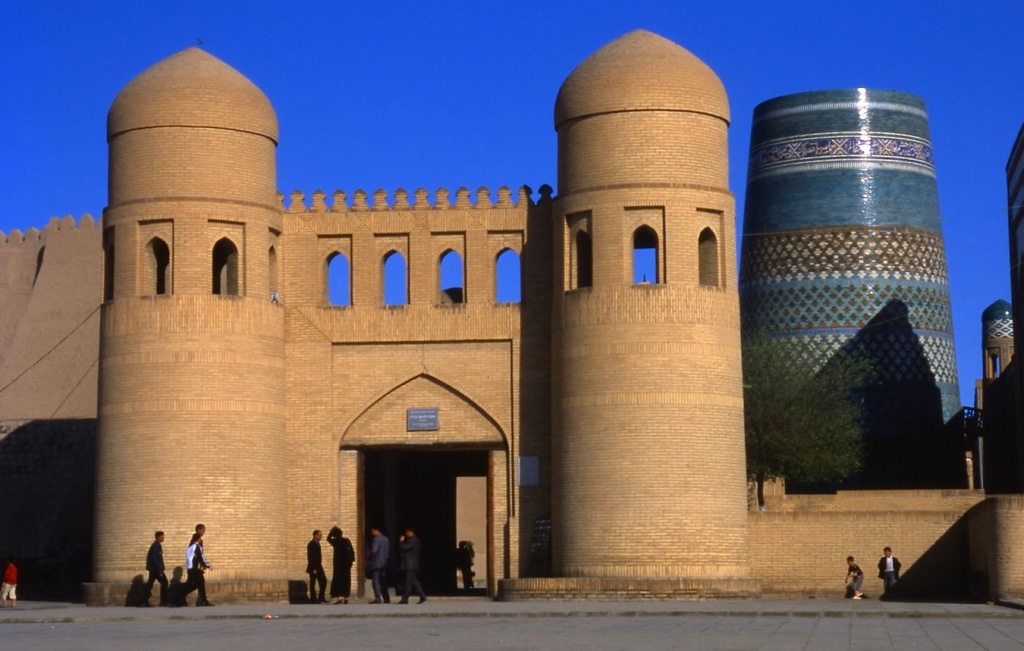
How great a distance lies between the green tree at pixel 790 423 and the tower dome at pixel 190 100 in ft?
40.8

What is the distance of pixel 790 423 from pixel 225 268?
12631mm

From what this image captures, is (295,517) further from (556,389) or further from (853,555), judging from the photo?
(853,555)

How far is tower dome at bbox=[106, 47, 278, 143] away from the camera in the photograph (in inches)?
982

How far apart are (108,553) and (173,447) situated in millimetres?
1675

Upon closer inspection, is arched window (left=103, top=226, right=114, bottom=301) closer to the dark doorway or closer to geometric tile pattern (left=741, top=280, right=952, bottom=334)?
the dark doorway

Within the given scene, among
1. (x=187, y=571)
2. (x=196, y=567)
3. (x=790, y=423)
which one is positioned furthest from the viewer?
(x=790, y=423)

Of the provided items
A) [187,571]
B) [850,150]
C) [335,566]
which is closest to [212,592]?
[187,571]

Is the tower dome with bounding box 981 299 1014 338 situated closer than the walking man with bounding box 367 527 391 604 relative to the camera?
No

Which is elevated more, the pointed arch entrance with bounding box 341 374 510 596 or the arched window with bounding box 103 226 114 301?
the arched window with bounding box 103 226 114 301

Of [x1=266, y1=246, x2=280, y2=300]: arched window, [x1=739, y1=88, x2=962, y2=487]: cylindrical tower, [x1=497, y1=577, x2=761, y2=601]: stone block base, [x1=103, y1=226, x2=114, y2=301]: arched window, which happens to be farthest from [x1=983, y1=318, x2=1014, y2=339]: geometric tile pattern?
[x1=103, y1=226, x2=114, y2=301]: arched window

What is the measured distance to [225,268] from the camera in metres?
26.3

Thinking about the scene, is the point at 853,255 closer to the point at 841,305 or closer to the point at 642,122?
the point at 841,305

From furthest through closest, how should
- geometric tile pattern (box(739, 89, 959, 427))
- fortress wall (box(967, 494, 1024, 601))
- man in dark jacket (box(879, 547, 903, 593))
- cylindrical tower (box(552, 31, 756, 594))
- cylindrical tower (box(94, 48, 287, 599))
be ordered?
1. geometric tile pattern (box(739, 89, 959, 427))
2. man in dark jacket (box(879, 547, 903, 593))
3. cylindrical tower (box(94, 48, 287, 599))
4. cylindrical tower (box(552, 31, 756, 594))
5. fortress wall (box(967, 494, 1024, 601))

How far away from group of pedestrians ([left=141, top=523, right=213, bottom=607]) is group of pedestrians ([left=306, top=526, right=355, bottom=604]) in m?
1.36
